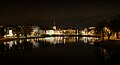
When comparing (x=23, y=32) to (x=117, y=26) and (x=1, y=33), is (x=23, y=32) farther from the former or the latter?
(x=117, y=26)

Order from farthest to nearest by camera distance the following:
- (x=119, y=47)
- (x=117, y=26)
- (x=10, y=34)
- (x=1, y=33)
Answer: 1. (x=10, y=34)
2. (x=1, y=33)
3. (x=117, y=26)
4. (x=119, y=47)

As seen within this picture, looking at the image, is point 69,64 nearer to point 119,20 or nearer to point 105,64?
point 105,64

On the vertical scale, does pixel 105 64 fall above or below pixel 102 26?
below

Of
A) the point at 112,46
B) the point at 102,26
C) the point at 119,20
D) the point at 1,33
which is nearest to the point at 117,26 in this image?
the point at 119,20

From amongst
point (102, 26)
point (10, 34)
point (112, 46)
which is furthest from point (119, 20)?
point (10, 34)

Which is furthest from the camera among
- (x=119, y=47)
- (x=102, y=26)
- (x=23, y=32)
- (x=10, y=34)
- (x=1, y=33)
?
(x=23, y=32)

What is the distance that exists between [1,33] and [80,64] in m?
73.3

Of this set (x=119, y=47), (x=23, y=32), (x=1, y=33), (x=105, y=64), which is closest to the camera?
(x=105, y=64)

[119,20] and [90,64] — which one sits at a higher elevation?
[119,20]

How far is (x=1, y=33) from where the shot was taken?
311ft

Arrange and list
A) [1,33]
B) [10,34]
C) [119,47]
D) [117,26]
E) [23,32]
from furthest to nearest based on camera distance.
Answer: [23,32] → [10,34] → [1,33] → [117,26] → [119,47]

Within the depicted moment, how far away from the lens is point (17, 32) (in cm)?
12356

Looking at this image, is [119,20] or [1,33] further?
[1,33]

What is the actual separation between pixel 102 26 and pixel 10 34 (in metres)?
60.7
